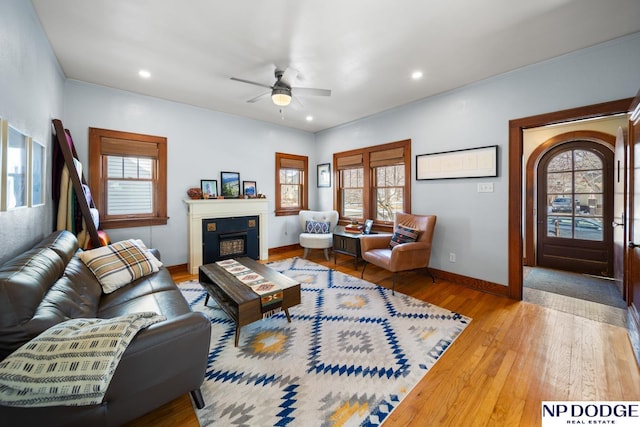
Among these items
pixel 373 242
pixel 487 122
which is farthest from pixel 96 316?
pixel 487 122

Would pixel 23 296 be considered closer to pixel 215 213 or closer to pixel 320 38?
pixel 320 38

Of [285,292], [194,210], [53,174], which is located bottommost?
[285,292]

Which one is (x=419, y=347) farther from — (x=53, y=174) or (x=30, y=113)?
(x=53, y=174)

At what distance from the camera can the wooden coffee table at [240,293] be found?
6.71ft

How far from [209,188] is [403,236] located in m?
3.23

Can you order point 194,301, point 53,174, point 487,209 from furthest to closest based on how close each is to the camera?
point 487,209, point 194,301, point 53,174

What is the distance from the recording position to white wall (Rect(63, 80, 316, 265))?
133 inches

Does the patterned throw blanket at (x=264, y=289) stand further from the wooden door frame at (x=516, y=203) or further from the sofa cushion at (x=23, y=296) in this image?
the wooden door frame at (x=516, y=203)

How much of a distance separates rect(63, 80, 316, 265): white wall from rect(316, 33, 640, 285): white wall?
2.39 metres

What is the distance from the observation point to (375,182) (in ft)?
15.7

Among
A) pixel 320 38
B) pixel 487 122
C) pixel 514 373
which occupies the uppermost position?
pixel 320 38

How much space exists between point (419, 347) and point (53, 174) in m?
4.01

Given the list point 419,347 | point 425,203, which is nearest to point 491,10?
point 425,203

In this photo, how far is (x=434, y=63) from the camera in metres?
2.82
